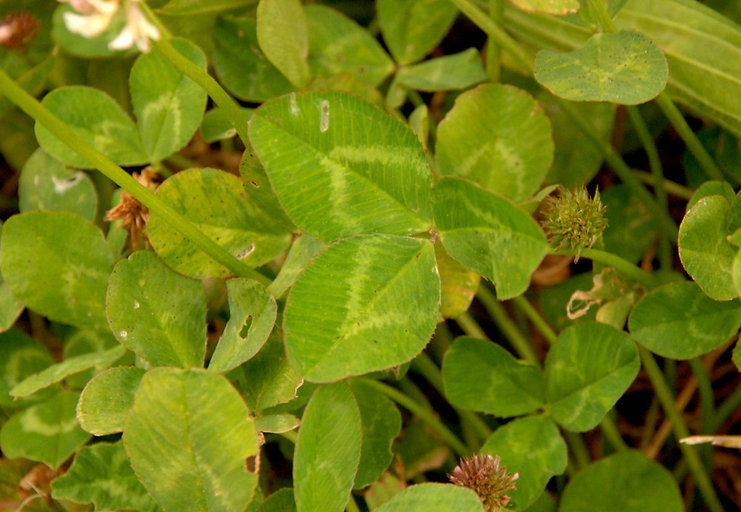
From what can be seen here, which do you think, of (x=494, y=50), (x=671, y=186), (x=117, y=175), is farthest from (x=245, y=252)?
(x=671, y=186)

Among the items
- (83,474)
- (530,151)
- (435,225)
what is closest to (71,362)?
(83,474)

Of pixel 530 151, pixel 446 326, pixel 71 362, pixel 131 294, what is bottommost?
pixel 446 326

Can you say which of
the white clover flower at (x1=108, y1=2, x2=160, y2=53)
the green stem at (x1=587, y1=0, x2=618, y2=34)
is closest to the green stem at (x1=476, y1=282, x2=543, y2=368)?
the green stem at (x1=587, y1=0, x2=618, y2=34)

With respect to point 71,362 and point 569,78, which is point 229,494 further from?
point 569,78

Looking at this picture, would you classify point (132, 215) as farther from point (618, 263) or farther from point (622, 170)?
point (622, 170)

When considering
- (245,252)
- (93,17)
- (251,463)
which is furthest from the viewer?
(245,252)

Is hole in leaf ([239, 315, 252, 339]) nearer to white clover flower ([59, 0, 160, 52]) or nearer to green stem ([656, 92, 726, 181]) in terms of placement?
white clover flower ([59, 0, 160, 52])
